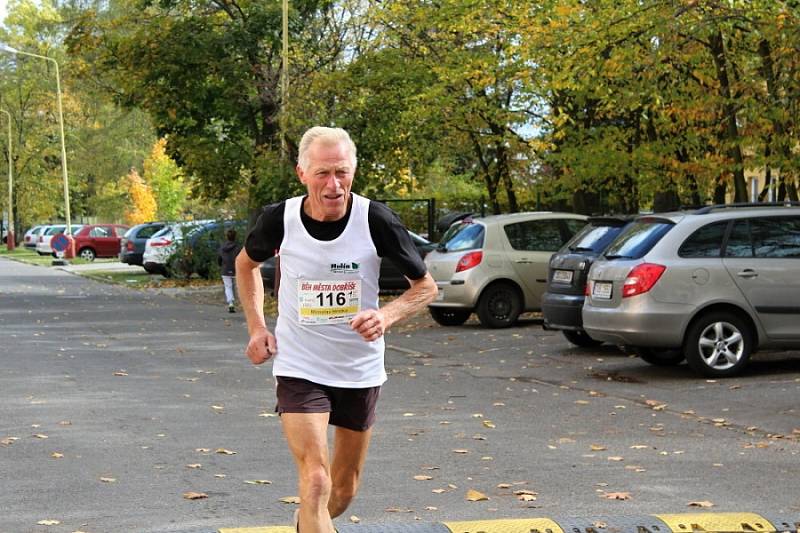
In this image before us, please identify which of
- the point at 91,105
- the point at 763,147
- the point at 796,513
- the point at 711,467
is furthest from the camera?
the point at 91,105

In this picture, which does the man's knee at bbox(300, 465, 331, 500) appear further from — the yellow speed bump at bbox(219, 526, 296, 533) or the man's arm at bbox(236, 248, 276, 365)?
the yellow speed bump at bbox(219, 526, 296, 533)

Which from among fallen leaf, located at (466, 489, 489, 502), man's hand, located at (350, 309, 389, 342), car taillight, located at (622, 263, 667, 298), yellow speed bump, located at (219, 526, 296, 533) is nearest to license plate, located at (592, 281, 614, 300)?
car taillight, located at (622, 263, 667, 298)

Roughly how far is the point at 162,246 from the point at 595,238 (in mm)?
24291

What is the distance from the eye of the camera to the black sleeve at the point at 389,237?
582 cm

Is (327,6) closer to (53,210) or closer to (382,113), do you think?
(382,113)

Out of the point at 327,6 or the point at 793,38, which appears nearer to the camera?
the point at 793,38

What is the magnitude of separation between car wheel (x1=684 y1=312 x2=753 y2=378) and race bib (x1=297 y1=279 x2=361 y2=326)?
914 cm

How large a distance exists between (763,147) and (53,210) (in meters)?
70.2

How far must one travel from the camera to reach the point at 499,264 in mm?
20859

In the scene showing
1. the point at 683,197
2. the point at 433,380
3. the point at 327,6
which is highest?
the point at 327,6

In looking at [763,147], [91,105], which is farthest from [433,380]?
[91,105]

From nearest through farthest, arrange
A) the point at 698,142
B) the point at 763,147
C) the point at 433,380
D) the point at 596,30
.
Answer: the point at 433,380 → the point at 596,30 → the point at 763,147 → the point at 698,142

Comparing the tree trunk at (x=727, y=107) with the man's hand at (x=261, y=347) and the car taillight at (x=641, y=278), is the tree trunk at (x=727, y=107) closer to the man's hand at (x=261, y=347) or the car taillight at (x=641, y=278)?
the car taillight at (x=641, y=278)

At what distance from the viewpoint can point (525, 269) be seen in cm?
2100
